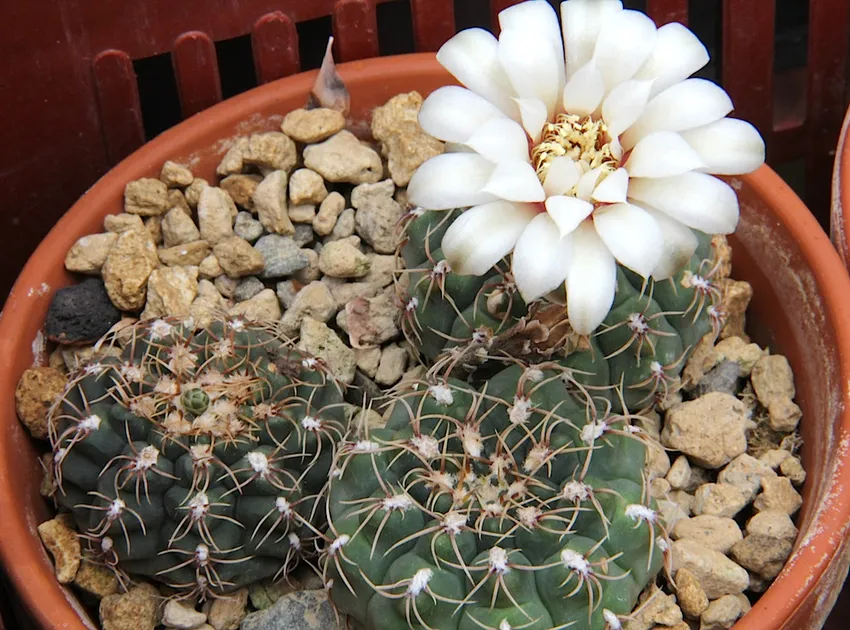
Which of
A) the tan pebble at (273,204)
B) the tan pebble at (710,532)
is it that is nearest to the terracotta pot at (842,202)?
the tan pebble at (710,532)

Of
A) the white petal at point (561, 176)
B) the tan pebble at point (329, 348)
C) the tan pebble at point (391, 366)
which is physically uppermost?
the white petal at point (561, 176)

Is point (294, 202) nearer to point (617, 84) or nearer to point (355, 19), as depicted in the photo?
point (355, 19)

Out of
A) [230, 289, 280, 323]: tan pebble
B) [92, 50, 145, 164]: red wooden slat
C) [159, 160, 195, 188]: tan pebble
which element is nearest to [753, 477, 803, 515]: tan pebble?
[230, 289, 280, 323]: tan pebble

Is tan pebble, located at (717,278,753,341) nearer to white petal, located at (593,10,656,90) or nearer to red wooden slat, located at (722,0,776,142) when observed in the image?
red wooden slat, located at (722,0,776,142)

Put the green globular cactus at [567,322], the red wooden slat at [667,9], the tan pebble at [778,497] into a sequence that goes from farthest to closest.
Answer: the red wooden slat at [667,9]
the tan pebble at [778,497]
the green globular cactus at [567,322]

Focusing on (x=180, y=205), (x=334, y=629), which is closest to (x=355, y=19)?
(x=180, y=205)

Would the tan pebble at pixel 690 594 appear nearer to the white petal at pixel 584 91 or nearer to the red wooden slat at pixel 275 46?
the white petal at pixel 584 91
